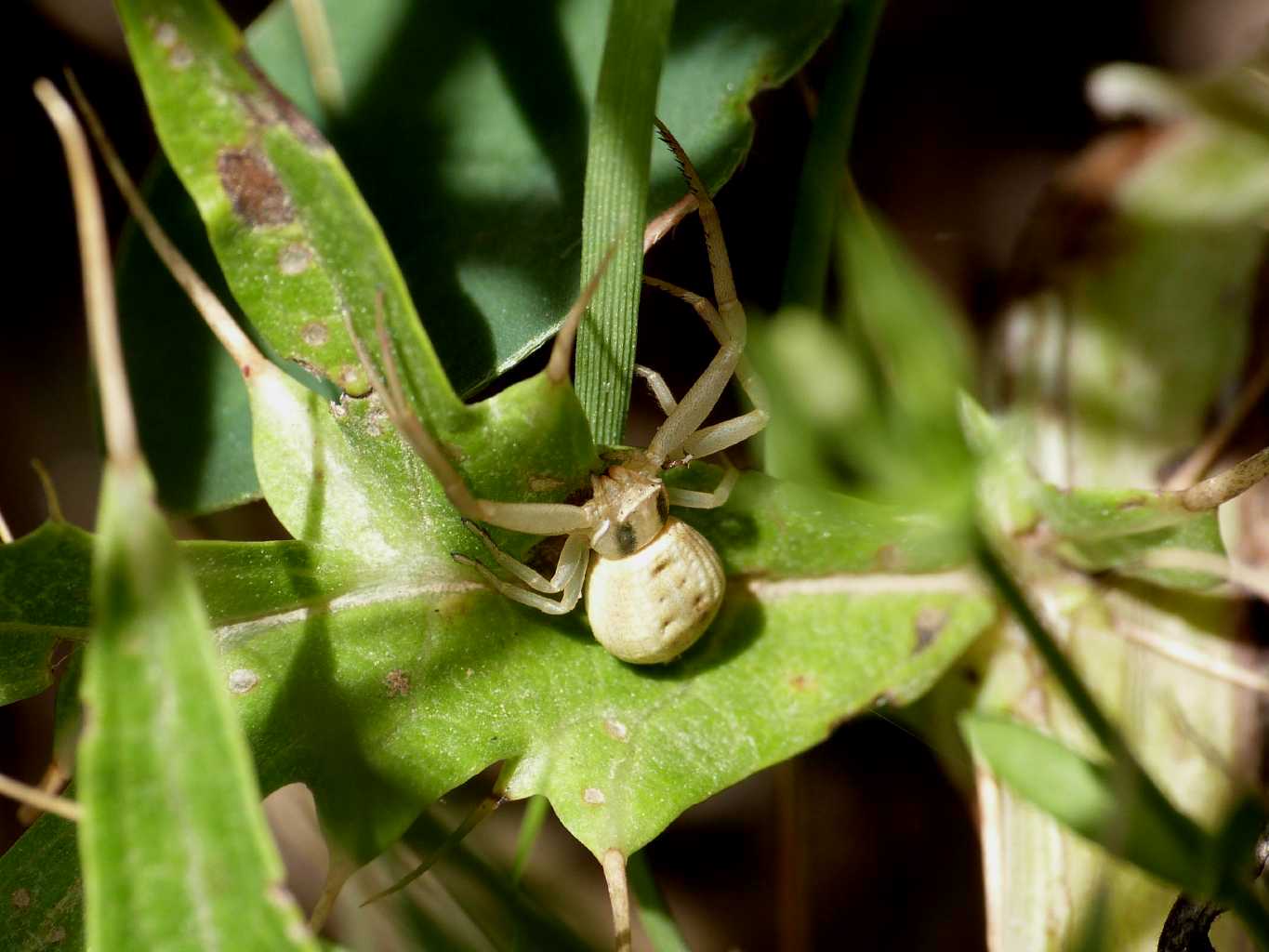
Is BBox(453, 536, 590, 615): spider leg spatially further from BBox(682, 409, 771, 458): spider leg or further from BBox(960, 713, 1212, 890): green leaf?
BBox(960, 713, 1212, 890): green leaf

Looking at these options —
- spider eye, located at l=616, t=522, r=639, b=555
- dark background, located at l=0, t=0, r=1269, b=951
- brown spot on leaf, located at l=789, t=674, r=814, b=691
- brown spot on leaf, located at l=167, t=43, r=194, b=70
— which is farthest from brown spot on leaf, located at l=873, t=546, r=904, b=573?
brown spot on leaf, located at l=167, t=43, r=194, b=70

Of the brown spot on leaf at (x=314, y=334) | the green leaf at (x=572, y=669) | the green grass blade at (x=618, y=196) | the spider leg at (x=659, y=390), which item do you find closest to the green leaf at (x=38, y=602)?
the green leaf at (x=572, y=669)

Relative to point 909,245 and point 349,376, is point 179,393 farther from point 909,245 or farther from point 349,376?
point 909,245

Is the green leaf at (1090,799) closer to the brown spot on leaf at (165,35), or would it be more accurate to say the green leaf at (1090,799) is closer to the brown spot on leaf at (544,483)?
the brown spot on leaf at (544,483)

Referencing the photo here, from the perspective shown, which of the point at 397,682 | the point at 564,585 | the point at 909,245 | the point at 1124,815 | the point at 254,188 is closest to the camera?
the point at 1124,815

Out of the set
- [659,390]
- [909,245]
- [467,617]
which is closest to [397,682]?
[467,617]

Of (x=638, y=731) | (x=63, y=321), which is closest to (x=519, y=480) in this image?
(x=638, y=731)

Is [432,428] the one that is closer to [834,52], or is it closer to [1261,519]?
[834,52]
